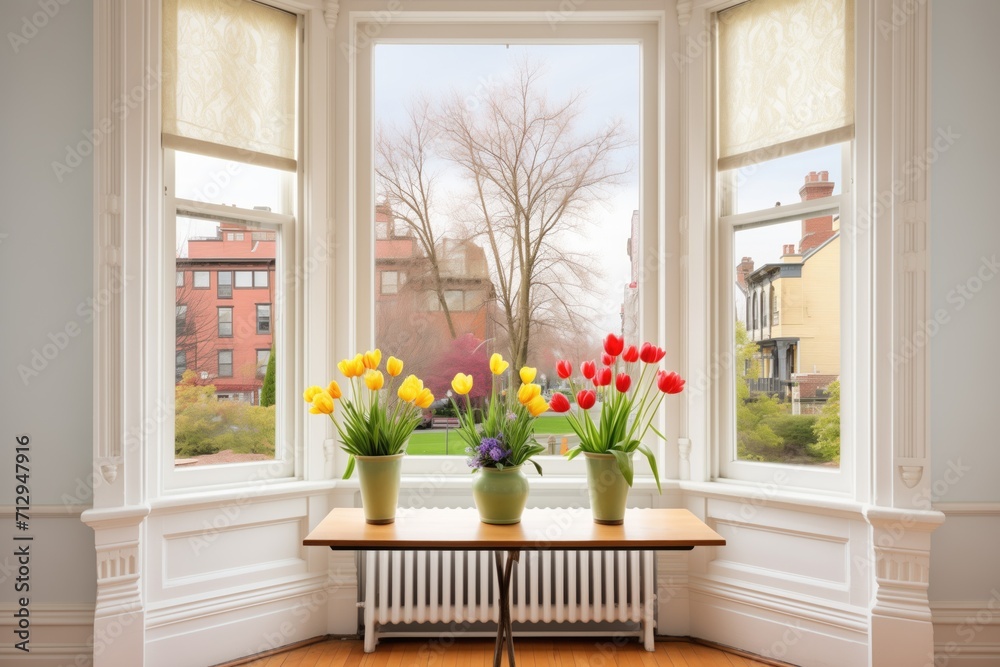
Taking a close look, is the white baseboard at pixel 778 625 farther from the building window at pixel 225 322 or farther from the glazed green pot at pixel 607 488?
the building window at pixel 225 322

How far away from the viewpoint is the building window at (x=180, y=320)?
8.63 feet

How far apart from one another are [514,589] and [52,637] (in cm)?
182

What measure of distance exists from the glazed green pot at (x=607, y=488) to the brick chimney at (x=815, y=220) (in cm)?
129

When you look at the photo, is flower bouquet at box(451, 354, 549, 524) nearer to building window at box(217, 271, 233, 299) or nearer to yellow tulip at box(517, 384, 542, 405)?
yellow tulip at box(517, 384, 542, 405)

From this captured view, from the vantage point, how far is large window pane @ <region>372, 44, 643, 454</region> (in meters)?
2.97

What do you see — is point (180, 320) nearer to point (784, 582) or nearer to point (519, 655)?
point (519, 655)

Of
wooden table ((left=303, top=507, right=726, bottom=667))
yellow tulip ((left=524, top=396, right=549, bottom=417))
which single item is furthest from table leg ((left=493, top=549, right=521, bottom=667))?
yellow tulip ((left=524, top=396, right=549, bottom=417))

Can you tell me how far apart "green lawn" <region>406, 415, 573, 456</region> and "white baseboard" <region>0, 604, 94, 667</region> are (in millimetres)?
1438

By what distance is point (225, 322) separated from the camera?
2744 mm

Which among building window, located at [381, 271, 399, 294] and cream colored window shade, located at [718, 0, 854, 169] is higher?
cream colored window shade, located at [718, 0, 854, 169]

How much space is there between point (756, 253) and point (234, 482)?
250 cm

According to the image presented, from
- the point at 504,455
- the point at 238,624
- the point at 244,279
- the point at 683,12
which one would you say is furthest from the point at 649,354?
the point at 238,624

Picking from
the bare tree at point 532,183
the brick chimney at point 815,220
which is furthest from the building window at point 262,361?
the brick chimney at point 815,220

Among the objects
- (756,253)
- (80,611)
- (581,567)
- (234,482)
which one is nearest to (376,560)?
(234,482)
